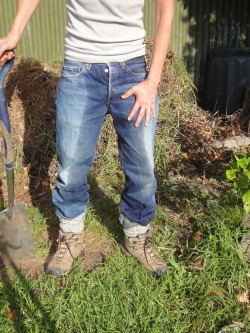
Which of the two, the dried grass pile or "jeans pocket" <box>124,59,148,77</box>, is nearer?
"jeans pocket" <box>124,59,148,77</box>

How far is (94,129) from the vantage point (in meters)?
2.40

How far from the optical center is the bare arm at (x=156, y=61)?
2.20 m

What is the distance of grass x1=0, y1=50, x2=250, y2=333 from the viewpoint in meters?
2.27

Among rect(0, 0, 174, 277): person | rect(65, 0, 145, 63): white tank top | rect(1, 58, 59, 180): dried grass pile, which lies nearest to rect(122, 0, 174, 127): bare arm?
rect(0, 0, 174, 277): person

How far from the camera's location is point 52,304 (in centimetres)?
238

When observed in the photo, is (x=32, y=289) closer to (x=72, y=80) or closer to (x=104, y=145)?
(x=72, y=80)

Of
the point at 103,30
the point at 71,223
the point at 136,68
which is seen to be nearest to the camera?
the point at 103,30

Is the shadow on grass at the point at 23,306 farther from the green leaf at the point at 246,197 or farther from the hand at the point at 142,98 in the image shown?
the green leaf at the point at 246,197

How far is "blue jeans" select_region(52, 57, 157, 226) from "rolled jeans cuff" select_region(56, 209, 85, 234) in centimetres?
4

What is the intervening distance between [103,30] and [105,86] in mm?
286

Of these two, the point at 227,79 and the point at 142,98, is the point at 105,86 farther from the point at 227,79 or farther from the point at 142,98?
the point at 227,79

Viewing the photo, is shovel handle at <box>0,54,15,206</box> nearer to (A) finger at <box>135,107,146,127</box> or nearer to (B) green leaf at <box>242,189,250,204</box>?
(A) finger at <box>135,107,146,127</box>

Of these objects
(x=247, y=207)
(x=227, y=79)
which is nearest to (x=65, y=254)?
(x=247, y=207)

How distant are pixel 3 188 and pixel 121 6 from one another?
93.8 inches
